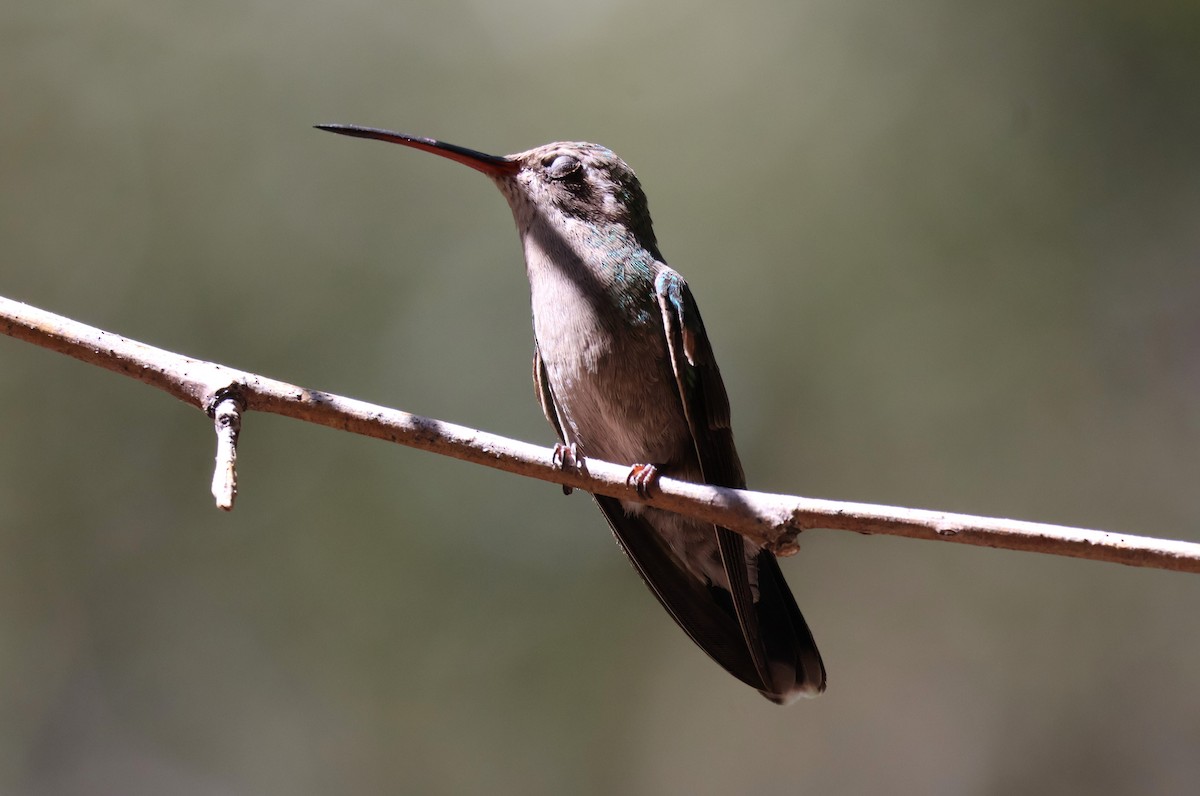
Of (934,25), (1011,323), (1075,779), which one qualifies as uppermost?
(934,25)

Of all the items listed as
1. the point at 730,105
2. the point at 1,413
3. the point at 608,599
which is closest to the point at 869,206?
the point at 730,105

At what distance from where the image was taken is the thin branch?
2.84 metres

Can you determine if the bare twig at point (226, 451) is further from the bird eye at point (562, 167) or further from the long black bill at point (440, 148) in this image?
the bird eye at point (562, 167)

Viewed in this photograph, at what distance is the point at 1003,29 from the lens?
9430 millimetres

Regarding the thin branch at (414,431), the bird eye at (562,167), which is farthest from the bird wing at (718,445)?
the thin branch at (414,431)

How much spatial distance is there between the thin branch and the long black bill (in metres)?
1.35

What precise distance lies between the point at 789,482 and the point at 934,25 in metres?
4.10

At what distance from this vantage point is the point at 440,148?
427 centimetres

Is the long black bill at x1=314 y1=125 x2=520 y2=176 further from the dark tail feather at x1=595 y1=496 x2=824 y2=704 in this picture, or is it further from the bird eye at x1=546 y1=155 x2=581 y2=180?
the dark tail feather at x1=595 y1=496 x2=824 y2=704

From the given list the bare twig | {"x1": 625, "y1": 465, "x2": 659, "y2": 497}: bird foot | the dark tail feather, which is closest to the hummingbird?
the dark tail feather

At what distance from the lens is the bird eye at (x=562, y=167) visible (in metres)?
4.55

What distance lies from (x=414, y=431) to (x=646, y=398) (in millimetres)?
1209

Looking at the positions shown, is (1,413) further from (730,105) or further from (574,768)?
(730,105)

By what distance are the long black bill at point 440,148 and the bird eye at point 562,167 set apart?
0.48 feet
